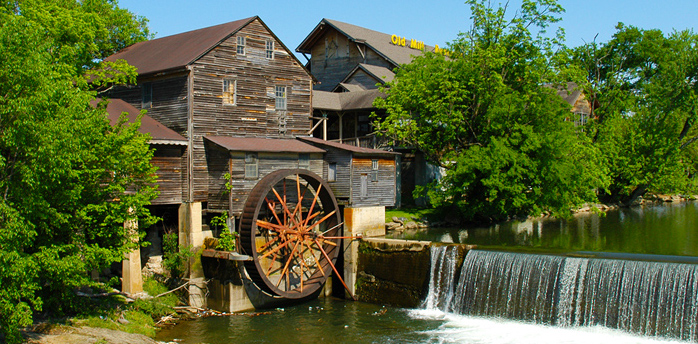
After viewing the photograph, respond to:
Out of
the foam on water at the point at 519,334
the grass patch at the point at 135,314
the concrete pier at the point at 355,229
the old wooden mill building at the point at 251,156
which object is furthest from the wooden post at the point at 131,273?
the foam on water at the point at 519,334

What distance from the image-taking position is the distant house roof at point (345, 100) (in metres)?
36.2

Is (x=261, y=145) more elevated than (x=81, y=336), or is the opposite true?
(x=261, y=145)

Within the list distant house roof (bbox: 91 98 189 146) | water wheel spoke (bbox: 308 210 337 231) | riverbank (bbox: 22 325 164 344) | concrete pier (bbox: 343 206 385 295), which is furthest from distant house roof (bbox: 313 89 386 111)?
riverbank (bbox: 22 325 164 344)

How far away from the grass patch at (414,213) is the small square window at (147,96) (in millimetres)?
12931

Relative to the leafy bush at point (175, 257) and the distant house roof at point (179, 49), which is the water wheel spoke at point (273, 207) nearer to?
the leafy bush at point (175, 257)

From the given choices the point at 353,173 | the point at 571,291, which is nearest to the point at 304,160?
the point at 353,173

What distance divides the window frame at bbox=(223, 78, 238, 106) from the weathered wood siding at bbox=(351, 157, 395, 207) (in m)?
5.38

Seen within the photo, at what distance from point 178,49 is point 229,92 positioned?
345cm

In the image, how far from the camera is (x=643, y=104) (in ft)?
144

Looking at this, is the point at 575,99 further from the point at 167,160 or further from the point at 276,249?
the point at 167,160

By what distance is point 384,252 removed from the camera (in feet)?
78.4

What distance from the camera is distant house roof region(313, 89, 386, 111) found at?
119 ft

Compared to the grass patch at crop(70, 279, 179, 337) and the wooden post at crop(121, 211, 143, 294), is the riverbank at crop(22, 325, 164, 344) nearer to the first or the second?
the grass patch at crop(70, 279, 179, 337)

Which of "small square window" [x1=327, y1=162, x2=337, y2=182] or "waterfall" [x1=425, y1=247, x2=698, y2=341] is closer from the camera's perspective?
"waterfall" [x1=425, y1=247, x2=698, y2=341]
